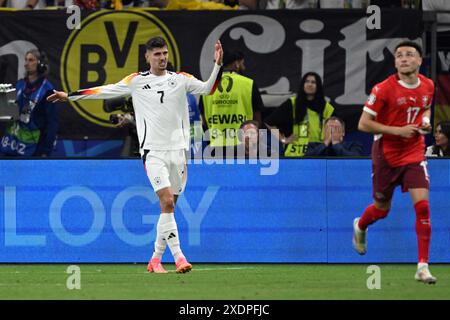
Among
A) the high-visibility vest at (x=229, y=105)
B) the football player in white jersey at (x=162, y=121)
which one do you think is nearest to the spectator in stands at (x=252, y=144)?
the high-visibility vest at (x=229, y=105)

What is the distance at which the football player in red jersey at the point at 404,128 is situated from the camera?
11875mm

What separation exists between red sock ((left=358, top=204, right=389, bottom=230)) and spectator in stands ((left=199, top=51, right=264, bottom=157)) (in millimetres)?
4034

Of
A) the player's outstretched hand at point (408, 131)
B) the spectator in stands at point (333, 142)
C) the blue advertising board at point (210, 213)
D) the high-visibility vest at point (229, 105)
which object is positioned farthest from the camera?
the high-visibility vest at point (229, 105)

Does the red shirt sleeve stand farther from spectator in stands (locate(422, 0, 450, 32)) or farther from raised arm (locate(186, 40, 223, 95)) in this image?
spectator in stands (locate(422, 0, 450, 32))

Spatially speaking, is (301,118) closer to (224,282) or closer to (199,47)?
(199,47)

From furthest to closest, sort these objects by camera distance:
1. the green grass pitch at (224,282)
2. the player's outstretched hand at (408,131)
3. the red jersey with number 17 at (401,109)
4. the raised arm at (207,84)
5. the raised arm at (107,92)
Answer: the raised arm at (107,92) → the raised arm at (207,84) → the red jersey with number 17 at (401,109) → the player's outstretched hand at (408,131) → the green grass pitch at (224,282)

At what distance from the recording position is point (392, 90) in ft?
39.5

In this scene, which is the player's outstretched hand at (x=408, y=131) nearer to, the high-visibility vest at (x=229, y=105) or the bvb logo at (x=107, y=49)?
the high-visibility vest at (x=229, y=105)

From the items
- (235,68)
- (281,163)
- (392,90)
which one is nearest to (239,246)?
(281,163)

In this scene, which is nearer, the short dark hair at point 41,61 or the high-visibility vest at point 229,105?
the high-visibility vest at point 229,105

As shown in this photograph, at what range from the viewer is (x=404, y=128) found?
11.9 metres

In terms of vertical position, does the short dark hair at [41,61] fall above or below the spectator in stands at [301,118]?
above

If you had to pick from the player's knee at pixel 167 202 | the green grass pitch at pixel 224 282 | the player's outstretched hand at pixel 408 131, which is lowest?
the green grass pitch at pixel 224 282

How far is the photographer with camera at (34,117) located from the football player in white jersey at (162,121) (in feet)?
13.1
